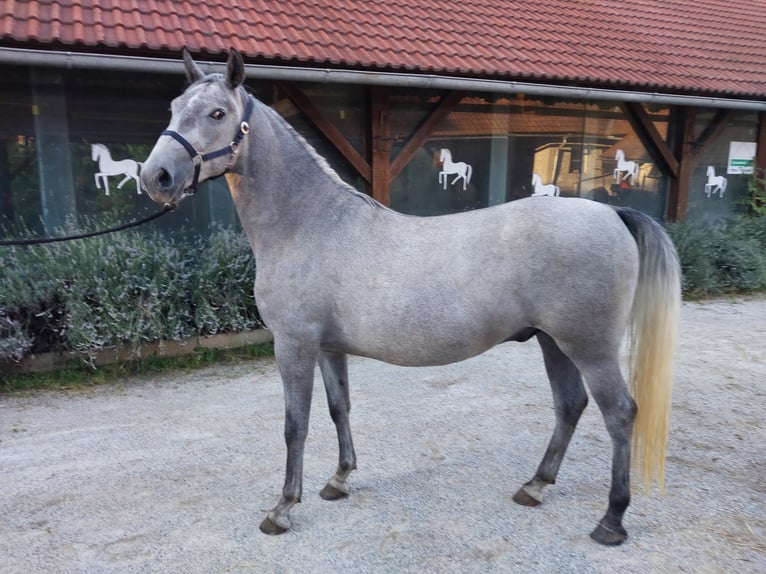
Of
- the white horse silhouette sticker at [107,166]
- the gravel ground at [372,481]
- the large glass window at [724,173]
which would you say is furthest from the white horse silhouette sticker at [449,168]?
the large glass window at [724,173]

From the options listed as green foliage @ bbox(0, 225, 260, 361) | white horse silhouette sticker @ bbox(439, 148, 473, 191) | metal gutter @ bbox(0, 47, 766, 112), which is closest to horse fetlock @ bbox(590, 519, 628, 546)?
metal gutter @ bbox(0, 47, 766, 112)

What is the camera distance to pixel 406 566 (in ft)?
7.19

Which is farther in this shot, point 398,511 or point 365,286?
point 398,511

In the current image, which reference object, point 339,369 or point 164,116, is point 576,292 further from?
point 164,116

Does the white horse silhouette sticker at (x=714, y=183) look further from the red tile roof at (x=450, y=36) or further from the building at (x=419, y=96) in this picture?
the red tile roof at (x=450, y=36)

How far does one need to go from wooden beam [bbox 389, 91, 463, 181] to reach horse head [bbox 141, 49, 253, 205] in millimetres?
3992

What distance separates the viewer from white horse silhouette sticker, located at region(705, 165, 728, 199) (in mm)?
8516

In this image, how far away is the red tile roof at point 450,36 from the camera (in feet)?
15.4

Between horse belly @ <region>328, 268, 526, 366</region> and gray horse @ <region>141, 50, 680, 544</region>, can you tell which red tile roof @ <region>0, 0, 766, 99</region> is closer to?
gray horse @ <region>141, 50, 680, 544</region>

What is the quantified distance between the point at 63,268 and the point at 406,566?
12.3ft

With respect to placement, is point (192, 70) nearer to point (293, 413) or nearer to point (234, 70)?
point (234, 70)

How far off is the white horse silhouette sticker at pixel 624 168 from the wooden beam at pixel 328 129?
4.11 m

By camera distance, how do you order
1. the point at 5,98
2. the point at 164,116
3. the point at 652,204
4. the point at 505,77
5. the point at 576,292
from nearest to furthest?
the point at 576,292
the point at 5,98
the point at 164,116
the point at 505,77
the point at 652,204

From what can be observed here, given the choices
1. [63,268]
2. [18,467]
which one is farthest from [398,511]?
[63,268]
